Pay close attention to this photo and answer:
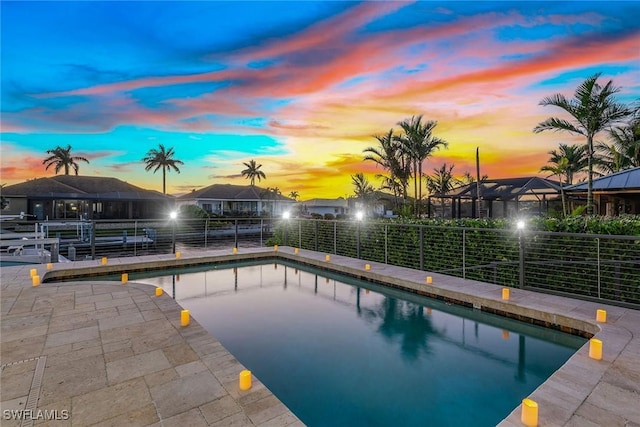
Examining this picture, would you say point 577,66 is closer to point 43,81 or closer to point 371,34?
point 371,34

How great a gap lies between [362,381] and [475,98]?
32.5ft

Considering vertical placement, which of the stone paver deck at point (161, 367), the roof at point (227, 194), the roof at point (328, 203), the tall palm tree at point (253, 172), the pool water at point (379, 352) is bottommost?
the pool water at point (379, 352)

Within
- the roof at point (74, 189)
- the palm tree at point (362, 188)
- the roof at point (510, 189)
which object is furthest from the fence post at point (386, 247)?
the palm tree at point (362, 188)

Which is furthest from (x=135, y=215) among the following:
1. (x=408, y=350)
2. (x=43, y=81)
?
(x=408, y=350)

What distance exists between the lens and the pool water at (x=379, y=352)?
3.17 metres

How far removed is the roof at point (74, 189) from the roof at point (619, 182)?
25.2m

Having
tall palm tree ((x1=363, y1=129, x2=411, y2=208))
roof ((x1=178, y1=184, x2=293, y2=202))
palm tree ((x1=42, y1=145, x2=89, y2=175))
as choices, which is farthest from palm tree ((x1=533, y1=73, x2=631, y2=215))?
palm tree ((x1=42, y1=145, x2=89, y2=175))

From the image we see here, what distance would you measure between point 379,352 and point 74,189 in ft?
87.5

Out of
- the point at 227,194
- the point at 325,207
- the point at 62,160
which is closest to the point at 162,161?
the point at 227,194

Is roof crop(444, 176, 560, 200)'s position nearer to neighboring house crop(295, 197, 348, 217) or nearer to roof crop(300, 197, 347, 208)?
neighboring house crop(295, 197, 348, 217)

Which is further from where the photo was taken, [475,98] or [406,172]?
[406,172]

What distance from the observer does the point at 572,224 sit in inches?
209

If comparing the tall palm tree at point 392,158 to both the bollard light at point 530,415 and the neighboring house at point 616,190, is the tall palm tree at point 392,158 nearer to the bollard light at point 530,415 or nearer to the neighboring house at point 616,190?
the neighboring house at point 616,190

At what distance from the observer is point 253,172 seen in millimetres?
42188
